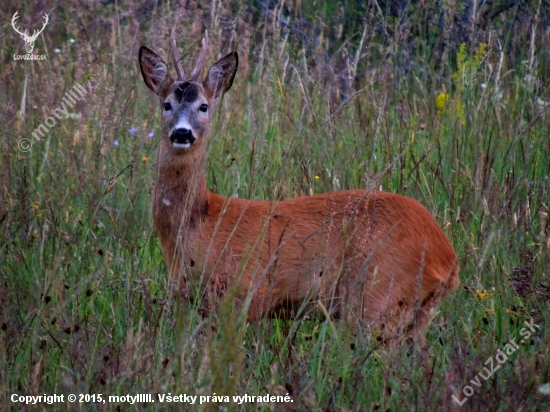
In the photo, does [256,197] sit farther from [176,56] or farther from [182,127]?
[176,56]

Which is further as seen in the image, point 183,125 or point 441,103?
point 441,103

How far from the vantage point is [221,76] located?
4863 millimetres

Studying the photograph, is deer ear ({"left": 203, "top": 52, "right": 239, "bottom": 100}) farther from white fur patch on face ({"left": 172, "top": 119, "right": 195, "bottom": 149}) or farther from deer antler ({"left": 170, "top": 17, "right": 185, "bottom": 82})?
white fur patch on face ({"left": 172, "top": 119, "right": 195, "bottom": 149})

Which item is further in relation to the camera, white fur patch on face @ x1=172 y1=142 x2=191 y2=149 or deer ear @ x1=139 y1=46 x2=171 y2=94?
deer ear @ x1=139 y1=46 x2=171 y2=94

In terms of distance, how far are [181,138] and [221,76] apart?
25.6 inches

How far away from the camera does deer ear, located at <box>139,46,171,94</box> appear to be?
4766mm

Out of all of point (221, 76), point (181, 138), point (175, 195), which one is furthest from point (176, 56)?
point (175, 195)

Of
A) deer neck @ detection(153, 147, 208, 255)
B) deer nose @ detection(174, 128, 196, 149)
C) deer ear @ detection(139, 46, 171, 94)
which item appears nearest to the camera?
deer neck @ detection(153, 147, 208, 255)

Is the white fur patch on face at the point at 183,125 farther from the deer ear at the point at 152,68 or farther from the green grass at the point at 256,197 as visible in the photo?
the deer ear at the point at 152,68

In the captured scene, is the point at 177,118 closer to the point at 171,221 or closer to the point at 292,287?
A: the point at 171,221

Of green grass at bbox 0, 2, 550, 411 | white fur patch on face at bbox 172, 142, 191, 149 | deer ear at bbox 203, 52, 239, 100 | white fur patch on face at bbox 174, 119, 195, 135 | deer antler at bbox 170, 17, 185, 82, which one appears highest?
deer antler at bbox 170, 17, 185, 82

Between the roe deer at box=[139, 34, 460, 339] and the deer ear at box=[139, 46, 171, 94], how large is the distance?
1.43 feet

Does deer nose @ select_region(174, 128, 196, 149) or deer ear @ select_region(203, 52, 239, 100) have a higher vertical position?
deer ear @ select_region(203, 52, 239, 100)

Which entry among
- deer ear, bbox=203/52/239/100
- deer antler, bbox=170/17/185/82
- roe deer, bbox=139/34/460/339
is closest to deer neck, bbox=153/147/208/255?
roe deer, bbox=139/34/460/339
